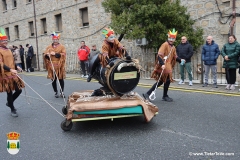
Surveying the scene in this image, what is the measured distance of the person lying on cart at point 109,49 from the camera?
16.3 ft

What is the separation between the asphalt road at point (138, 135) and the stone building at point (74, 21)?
249 inches

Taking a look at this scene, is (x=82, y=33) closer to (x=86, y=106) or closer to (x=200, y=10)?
(x=200, y=10)

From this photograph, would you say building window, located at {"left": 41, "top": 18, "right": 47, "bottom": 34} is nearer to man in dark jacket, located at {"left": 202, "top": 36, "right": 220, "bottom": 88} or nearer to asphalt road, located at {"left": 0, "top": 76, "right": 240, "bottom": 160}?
man in dark jacket, located at {"left": 202, "top": 36, "right": 220, "bottom": 88}

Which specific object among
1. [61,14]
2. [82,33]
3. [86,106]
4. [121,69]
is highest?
[61,14]

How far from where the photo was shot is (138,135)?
4340 mm

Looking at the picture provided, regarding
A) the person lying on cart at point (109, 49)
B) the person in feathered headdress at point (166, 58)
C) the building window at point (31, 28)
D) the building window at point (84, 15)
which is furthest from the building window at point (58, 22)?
the person lying on cart at point (109, 49)

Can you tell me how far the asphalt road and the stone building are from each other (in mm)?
6323

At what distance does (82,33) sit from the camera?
1877 cm

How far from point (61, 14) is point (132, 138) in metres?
17.7

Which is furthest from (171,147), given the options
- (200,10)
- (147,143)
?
(200,10)

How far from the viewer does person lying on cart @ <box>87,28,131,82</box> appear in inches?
195

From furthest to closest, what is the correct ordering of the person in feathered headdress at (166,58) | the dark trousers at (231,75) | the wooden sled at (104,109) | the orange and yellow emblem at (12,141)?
1. the dark trousers at (231,75)
2. the person in feathered headdress at (166,58)
3. the wooden sled at (104,109)
4. the orange and yellow emblem at (12,141)

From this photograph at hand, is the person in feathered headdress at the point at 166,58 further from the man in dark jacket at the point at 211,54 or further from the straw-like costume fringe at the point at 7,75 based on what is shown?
the straw-like costume fringe at the point at 7,75

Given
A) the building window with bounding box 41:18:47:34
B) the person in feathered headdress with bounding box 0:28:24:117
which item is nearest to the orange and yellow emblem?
the person in feathered headdress with bounding box 0:28:24:117
